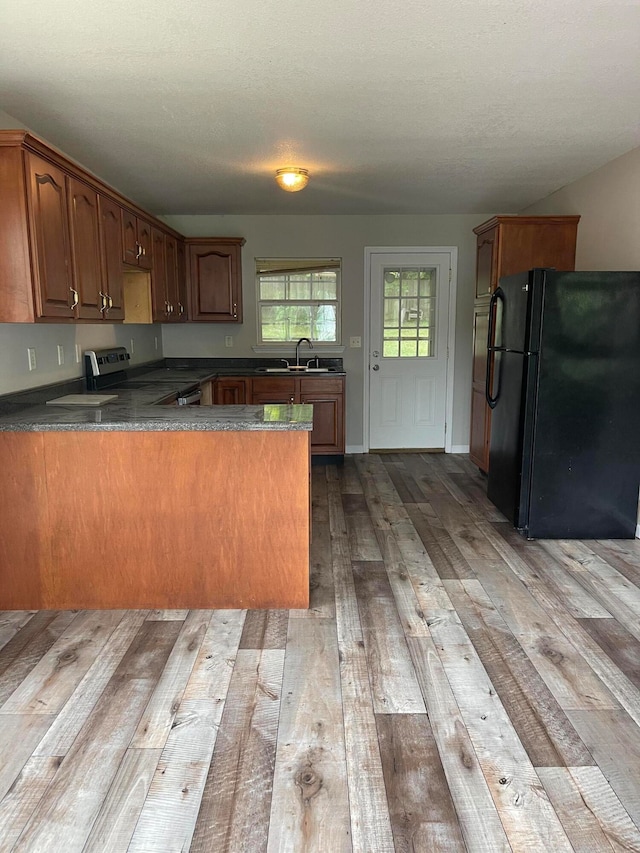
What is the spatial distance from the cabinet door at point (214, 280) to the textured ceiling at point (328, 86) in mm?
1264

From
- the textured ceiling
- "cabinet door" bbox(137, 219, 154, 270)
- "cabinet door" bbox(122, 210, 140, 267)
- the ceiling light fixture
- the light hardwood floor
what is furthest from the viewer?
"cabinet door" bbox(137, 219, 154, 270)

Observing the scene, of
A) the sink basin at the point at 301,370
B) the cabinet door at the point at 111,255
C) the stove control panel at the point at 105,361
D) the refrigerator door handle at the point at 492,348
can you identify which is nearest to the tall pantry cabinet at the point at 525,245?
the refrigerator door handle at the point at 492,348

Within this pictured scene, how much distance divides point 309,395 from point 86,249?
9.14 feet

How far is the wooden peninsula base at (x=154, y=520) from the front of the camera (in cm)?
270

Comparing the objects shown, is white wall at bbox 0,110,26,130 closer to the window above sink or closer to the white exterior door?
the window above sink

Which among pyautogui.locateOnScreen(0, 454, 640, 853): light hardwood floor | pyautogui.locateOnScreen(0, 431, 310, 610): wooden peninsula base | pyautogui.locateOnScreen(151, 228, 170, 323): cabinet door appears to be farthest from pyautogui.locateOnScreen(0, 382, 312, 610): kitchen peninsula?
pyautogui.locateOnScreen(151, 228, 170, 323): cabinet door

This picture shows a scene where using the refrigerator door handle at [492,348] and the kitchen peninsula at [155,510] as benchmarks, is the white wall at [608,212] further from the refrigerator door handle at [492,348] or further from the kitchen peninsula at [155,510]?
the kitchen peninsula at [155,510]

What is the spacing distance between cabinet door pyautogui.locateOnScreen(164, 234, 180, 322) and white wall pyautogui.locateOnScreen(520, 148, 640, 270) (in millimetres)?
3159

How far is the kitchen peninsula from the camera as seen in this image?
2.69 m

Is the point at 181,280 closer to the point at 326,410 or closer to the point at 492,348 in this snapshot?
the point at 326,410

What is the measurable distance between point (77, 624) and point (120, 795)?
44.4 inches

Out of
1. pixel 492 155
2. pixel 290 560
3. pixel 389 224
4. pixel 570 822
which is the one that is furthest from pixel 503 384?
pixel 570 822

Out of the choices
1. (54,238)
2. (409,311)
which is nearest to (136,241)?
(54,238)

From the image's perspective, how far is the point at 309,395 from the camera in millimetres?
5535
